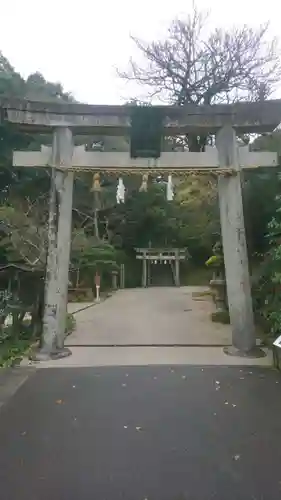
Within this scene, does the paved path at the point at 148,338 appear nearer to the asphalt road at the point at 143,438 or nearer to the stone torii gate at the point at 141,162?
the stone torii gate at the point at 141,162

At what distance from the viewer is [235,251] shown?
6828 millimetres

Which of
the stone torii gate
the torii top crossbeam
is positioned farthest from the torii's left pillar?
the torii top crossbeam

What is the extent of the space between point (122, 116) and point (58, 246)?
6.73 feet

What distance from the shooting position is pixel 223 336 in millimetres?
8117

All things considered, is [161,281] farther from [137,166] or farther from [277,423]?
[277,423]

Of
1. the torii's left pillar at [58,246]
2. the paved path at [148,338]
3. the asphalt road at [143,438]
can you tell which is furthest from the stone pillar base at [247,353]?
the torii's left pillar at [58,246]

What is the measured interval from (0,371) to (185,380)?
224 cm

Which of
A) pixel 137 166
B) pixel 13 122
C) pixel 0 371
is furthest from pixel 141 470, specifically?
pixel 13 122

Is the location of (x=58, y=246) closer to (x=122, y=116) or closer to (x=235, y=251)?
(x=122, y=116)

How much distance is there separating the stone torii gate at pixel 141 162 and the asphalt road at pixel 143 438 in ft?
4.90

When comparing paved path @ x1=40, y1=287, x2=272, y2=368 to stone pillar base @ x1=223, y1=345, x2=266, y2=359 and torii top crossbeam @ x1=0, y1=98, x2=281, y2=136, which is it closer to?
stone pillar base @ x1=223, y1=345, x2=266, y2=359

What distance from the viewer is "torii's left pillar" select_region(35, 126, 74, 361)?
6.71 meters

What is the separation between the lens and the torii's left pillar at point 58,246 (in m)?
6.71

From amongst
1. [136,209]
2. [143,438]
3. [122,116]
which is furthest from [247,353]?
[136,209]
